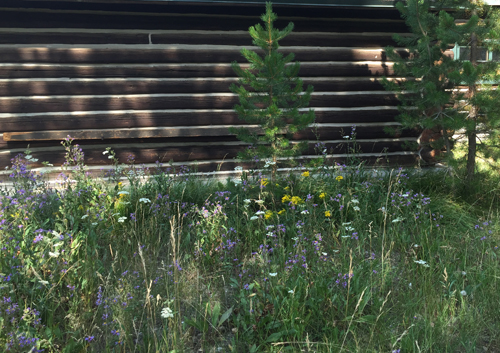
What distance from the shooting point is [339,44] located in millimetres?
6348

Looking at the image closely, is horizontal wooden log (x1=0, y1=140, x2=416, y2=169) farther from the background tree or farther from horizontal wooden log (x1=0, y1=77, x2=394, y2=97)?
the background tree

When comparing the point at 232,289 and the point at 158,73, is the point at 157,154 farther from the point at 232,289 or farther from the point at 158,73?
the point at 232,289

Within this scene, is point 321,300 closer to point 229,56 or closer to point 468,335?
point 468,335

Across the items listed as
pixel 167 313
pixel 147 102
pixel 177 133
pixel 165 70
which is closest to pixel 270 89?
pixel 177 133

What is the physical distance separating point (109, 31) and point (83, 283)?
402 centimetres

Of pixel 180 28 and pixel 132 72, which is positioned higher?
pixel 180 28

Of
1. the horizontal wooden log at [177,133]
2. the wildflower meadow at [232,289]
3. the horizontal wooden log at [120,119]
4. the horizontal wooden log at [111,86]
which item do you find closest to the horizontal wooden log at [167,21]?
the horizontal wooden log at [111,86]

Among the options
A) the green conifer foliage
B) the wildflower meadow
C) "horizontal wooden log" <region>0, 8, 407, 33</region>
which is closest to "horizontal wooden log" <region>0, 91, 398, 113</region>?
"horizontal wooden log" <region>0, 8, 407, 33</region>

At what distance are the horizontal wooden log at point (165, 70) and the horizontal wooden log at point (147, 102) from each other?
0.28 meters

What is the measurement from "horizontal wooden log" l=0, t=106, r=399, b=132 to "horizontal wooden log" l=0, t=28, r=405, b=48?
94 cm

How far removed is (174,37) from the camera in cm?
593

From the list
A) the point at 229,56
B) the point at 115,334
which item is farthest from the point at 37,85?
the point at 115,334

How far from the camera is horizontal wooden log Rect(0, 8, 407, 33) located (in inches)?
219

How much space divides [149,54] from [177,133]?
43.9 inches
